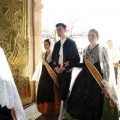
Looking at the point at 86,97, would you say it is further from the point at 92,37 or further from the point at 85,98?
the point at 92,37

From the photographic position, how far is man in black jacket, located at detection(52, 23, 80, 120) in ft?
12.5

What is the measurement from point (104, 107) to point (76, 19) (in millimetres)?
7024

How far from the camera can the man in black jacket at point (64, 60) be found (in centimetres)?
380

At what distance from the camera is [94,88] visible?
345cm

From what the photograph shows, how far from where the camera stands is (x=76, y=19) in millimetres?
9961

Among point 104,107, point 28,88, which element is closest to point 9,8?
point 28,88

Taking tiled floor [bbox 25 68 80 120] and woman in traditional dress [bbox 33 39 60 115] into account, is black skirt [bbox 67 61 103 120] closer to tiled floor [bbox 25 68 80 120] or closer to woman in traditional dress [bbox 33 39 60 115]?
tiled floor [bbox 25 68 80 120]

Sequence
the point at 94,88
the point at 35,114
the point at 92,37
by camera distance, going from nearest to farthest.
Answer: the point at 94,88
the point at 92,37
the point at 35,114

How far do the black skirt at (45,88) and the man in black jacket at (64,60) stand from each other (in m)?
0.31

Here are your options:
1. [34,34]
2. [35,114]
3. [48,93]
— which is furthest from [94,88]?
[34,34]

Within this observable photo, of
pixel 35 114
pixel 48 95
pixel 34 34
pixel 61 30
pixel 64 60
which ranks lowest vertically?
pixel 35 114

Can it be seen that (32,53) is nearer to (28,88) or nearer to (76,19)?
(28,88)

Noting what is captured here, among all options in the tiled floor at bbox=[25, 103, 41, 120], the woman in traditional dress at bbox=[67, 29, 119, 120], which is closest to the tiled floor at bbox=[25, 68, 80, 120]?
the tiled floor at bbox=[25, 103, 41, 120]

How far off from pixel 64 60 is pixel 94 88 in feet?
2.49
